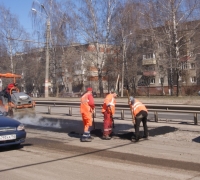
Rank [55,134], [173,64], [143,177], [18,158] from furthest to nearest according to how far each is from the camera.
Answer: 1. [173,64]
2. [55,134]
3. [18,158]
4. [143,177]

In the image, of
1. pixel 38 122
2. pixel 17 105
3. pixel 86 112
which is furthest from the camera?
pixel 17 105

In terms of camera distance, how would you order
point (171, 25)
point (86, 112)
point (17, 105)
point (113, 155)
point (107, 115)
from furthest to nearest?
point (171, 25) < point (17, 105) < point (107, 115) < point (86, 112) < point (113, 155)

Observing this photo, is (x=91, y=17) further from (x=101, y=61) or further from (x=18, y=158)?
(x=18, y=158)

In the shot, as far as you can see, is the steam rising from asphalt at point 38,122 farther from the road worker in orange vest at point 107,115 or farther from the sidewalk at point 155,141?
the road worker in orange vest at point 107,115

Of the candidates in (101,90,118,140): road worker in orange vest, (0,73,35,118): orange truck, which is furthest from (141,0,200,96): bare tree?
(101,90,118,140): road worker in orange vest

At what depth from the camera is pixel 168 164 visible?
7.22 meters

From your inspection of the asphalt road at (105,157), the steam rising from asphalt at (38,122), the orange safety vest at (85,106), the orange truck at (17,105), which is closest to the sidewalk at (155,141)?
the asphalt road at (105,157)

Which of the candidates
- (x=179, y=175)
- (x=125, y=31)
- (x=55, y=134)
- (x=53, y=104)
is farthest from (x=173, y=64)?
(x=179, y=175)

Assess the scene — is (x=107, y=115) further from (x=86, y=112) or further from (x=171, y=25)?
(x=171, y=25)

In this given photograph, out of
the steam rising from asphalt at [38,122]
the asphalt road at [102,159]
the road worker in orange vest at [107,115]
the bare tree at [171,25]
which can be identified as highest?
the bare tree at [171,25]

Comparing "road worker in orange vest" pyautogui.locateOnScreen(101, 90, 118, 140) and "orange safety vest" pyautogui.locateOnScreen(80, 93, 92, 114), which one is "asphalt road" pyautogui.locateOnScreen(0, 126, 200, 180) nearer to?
"road worker in orange vest" pyautogui.locateOnScreen(101, 90, 118, 140)

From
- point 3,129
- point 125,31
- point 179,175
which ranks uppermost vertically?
point 125,31

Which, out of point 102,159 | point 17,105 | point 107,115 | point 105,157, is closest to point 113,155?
point 105,157

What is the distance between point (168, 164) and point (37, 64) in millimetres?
54854
